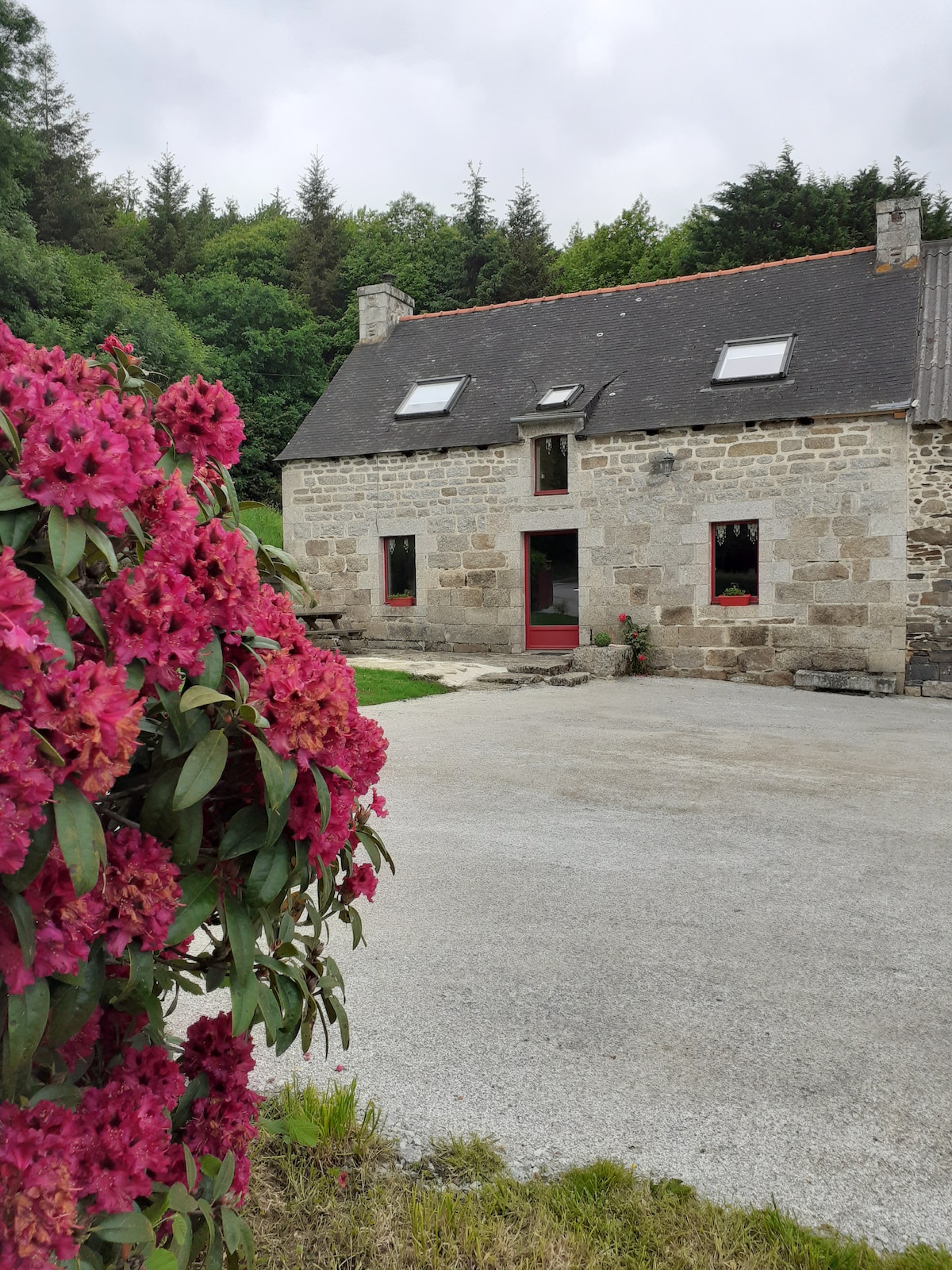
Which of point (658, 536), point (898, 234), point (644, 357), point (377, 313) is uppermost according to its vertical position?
point (377, 313)

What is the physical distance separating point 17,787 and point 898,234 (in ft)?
53.3

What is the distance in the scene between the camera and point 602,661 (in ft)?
43.8

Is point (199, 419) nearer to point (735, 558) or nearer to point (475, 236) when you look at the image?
point (735, 558)

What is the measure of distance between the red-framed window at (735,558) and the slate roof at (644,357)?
155 centimetres

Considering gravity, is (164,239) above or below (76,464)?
above

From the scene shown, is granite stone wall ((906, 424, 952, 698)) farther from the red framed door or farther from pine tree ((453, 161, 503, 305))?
pine tree ((453, 161, 503, 305))

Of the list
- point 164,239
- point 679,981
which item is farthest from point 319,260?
point 679,981

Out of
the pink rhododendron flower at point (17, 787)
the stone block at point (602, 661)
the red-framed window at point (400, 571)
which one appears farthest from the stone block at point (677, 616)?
the pink rhododendron flower at point (17, 787)

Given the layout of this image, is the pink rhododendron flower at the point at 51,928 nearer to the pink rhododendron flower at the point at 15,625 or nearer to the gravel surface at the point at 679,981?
the pink rhododendron flower at the point at 15,625

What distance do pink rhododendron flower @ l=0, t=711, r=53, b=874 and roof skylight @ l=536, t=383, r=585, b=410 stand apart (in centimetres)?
1397

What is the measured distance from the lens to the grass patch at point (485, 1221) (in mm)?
1939

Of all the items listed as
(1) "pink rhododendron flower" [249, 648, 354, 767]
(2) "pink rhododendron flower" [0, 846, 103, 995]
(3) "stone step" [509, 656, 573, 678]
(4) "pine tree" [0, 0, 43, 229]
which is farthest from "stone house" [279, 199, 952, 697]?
(2) "pink rhododendron flower" [0, 846, 103, 995]

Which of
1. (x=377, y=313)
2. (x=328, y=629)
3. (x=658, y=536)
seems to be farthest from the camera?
(x=377, y=313)

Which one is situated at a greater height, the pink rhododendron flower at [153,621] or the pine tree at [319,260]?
the pine tree at [319,260]
